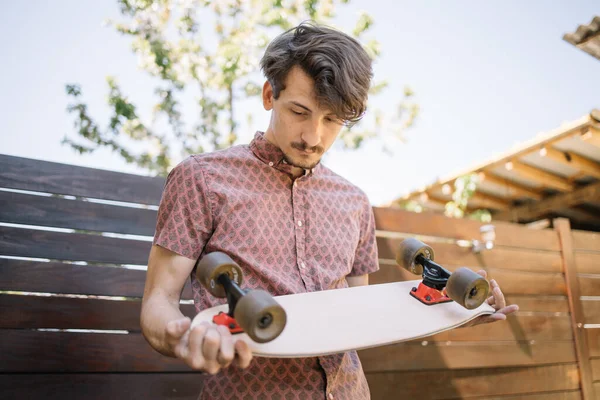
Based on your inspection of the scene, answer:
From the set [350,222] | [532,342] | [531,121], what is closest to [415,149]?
[531,121]

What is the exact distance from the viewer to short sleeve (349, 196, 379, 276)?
5.61 ft

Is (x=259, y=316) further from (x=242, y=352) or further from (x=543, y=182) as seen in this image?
(x=543, y=182)

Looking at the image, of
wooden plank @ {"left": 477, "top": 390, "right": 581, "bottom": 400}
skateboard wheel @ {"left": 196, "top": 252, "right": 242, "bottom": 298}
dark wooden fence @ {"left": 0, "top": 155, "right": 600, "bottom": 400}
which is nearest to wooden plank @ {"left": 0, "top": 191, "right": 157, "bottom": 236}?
dark wooden fence @ {"left": 0, "top": 155, "right": 600, "bottom": 400}

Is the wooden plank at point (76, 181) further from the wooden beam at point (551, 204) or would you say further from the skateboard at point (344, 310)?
the wooden beam at point (551, 204)

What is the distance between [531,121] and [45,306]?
824 cm

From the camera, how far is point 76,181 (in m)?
2.01

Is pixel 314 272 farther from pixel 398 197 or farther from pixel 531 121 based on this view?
pixel 531 121

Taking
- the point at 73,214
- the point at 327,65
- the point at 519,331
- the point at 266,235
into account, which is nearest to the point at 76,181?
the point at 73,214

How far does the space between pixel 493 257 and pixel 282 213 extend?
221cm

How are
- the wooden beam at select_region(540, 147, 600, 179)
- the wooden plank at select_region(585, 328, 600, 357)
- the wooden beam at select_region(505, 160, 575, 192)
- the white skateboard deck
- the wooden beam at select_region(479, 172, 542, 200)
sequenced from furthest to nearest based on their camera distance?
1. the wooden beam at select_region(479, 172, 542, 200)
2. the wooden beam at select_region(505, 160, 575, 192)
3. the wooden beam at select_region(540, 147, 600, 179)
4. the wooden plank at select_region(585, 328, 600, 357)
5. the white skateboard deck

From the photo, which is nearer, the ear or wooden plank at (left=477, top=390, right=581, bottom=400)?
the ear

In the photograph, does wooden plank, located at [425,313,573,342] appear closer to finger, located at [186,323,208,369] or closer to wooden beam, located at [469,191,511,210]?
finger, located at [186,323,208,369]

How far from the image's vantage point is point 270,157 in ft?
4.95

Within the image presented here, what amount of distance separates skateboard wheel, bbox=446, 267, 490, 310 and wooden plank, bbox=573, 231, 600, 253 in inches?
110
